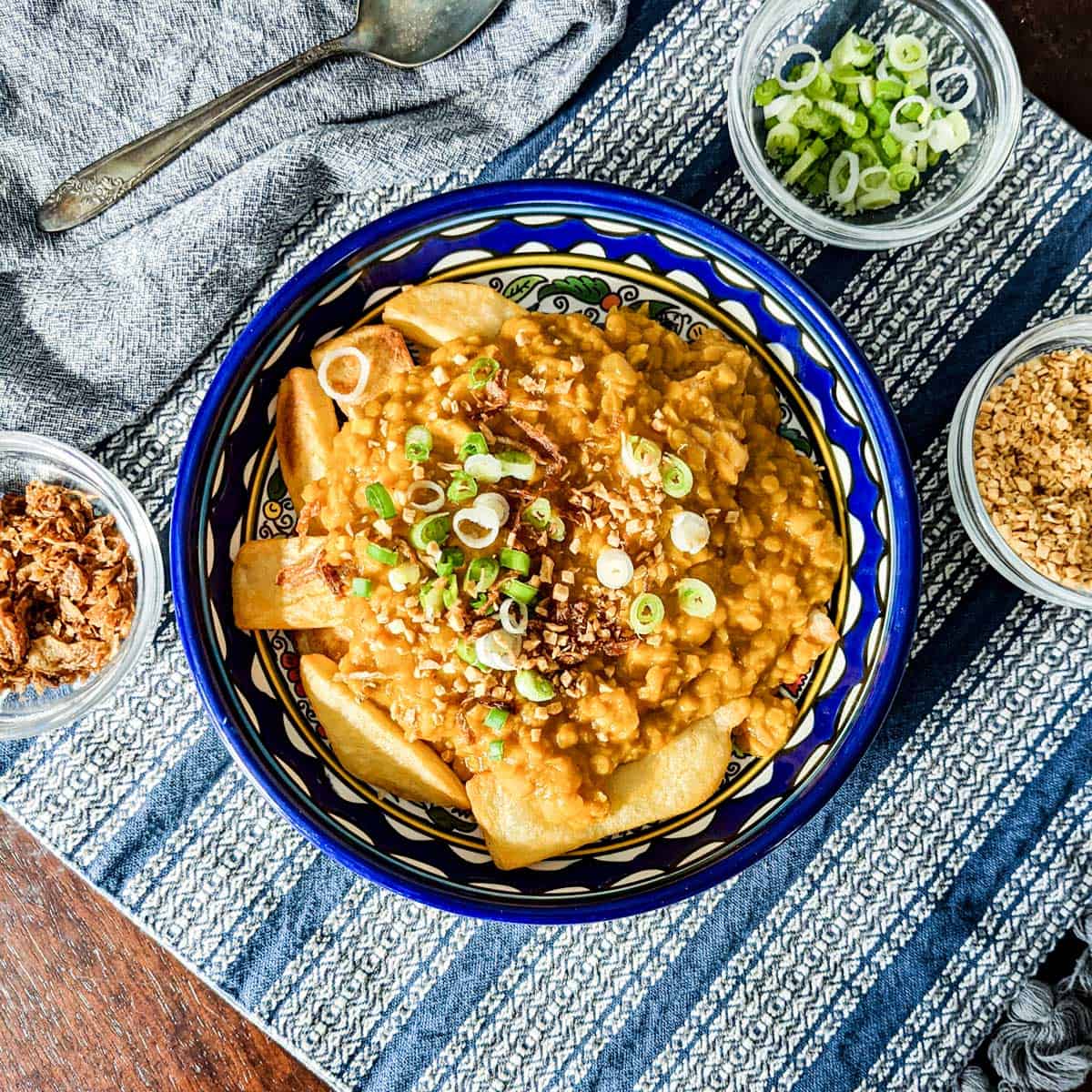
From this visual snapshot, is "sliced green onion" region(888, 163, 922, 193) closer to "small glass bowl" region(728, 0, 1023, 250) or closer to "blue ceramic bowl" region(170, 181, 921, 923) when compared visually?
"small glass bowl" region(728, 0, 1023, 250)

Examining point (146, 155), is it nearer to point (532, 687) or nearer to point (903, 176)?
point (532, 687)

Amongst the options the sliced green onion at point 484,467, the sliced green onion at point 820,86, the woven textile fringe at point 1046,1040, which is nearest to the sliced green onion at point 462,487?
the sliced green onion at point 484,467

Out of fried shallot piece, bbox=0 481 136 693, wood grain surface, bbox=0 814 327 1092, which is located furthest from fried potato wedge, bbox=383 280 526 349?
wood grain surface, bbox=0 814 327 1092

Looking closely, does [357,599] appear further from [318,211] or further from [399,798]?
[318,211]

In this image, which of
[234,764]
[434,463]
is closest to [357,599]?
[434,463]

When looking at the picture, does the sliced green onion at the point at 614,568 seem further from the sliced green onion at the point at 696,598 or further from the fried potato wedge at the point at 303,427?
the fried potato wedge at the point at 303,427

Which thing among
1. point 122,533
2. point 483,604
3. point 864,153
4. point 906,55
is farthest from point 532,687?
point 906,55
